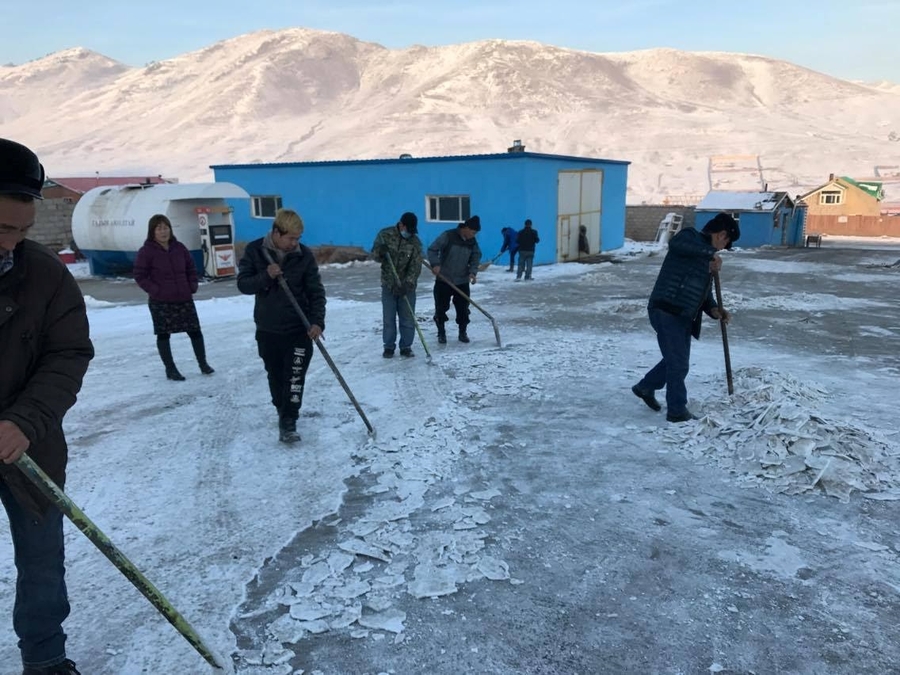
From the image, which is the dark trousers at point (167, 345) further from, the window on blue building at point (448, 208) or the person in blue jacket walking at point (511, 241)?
the window on blue building at point (448, 208)

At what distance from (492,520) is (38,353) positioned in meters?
2.50

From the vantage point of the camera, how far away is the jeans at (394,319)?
7379 mm

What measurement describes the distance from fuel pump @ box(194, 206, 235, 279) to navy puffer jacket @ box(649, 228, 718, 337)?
48.9 ft

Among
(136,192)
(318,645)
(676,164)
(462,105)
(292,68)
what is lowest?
(318,645)

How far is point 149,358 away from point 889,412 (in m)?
8.01

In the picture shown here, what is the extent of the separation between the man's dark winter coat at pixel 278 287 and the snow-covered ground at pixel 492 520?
0.96 metres

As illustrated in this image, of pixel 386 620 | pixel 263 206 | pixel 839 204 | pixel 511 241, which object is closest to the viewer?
pixel 386 620

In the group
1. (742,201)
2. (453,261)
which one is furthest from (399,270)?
(742,201)

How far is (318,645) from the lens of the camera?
2.64 metres

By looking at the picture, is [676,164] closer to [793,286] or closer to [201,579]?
[793,286]

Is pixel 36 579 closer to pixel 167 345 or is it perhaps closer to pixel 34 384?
pixel 34 384

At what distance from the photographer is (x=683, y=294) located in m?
5.00

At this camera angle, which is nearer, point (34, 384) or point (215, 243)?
point (34, 384)

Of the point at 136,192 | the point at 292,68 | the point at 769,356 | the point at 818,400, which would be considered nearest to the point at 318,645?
the point at 818,400
